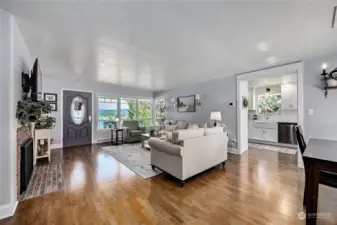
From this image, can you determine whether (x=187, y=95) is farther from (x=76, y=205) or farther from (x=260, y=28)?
(x=76, y=205)

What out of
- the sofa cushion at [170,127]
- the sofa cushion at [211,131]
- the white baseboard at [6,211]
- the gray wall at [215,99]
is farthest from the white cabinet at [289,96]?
the white baseboard at [6,211]

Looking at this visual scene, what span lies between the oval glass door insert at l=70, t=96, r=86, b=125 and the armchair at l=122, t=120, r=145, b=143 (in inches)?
64.4

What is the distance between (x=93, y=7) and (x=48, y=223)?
98.0 inches

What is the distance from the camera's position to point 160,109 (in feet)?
27.0

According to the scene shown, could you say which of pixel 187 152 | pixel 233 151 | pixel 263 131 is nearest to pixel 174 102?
pixel 233 151

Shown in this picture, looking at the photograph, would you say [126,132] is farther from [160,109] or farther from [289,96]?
[289,96]

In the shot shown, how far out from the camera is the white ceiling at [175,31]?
1786 mm

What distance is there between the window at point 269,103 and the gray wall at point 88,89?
5.35 metres

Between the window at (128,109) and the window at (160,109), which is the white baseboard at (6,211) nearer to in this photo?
the window at (128,109)

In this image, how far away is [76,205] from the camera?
212 centimetres

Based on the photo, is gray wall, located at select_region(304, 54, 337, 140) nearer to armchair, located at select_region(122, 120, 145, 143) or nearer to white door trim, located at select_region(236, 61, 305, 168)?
white door trim, located at select_region(236, 61, 305, 168)

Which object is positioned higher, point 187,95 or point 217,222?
point 187,95

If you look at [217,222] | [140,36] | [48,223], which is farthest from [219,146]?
[48,223]

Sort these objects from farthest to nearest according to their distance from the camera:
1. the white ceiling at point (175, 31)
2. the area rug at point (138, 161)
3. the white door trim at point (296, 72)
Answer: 1. the white door trim at point (296, 72)
2. the area rug at point (138, 161)
3. the white ceiling at point (175, 31)
